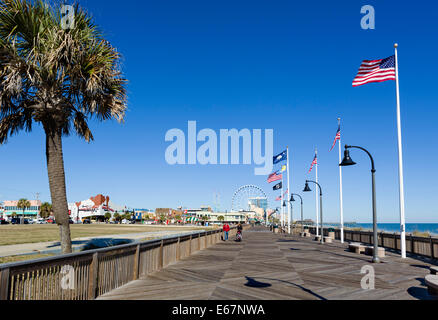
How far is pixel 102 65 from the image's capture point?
12.1 meters

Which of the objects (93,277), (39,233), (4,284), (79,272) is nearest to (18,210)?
(39,233)

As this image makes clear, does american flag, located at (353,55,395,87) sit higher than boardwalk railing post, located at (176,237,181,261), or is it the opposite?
american flag, located at (353,55,395,87)

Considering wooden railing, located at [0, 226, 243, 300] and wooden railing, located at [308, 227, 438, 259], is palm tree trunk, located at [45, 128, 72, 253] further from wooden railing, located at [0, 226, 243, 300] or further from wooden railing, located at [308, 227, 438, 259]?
wooden railing, located at [308, 227, 438, 259]

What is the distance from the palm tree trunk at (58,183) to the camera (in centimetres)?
1155

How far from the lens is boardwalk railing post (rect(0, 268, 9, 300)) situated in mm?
5230

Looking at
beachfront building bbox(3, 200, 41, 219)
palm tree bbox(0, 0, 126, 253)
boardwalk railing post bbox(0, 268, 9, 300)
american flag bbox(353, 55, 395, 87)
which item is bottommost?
beachfront building bbox(3, 200, 41, 219)

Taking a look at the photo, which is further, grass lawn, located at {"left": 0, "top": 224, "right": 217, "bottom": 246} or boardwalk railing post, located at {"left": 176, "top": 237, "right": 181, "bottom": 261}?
grass lawn, located at {"left": 0, "top": 224, "right": 217, "bottom": 246}

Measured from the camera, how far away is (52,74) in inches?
448

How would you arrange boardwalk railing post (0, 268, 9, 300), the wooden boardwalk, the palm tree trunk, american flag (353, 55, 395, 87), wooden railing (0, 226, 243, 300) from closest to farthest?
boardwalk railing post (0, 268, 9, 300), wooden railing (0, 226, 243, 300), the wooden boardwalk, the palm tree trunk, american flag (353, 55, 395, 87)

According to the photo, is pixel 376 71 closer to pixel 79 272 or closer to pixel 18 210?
pixel 79 272

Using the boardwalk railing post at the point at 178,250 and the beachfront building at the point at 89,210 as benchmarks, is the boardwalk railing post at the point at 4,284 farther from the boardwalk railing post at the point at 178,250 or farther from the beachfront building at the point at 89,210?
the beachfront building at the point at 89,210

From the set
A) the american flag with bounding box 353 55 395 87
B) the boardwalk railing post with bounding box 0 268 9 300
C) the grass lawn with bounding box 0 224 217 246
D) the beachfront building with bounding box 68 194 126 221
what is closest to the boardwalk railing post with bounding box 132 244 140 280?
the boardwalk railing post with bounding box 0 268 9 300

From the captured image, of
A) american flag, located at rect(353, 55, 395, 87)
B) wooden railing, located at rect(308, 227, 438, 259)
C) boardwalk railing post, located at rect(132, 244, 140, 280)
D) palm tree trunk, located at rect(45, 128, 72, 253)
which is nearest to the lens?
boardwalk railing post, located at rect(132, 244, 140, 280)
